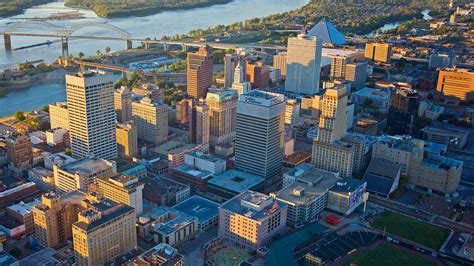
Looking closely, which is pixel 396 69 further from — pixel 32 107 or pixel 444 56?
pixel 32 107

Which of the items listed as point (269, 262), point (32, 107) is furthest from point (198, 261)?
point (32, 107)

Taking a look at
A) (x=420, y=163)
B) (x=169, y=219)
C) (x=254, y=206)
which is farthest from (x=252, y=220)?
(x=420, y=163)

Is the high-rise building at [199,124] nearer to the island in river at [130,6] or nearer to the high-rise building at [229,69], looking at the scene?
the high-rise building at [229,69]

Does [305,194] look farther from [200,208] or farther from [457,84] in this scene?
[457,84]

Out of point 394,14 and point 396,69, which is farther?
point 394,14

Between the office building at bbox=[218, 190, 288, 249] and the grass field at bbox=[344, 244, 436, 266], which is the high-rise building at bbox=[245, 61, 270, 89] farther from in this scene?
the grass field at bbox=[344, 244, 436, 266]

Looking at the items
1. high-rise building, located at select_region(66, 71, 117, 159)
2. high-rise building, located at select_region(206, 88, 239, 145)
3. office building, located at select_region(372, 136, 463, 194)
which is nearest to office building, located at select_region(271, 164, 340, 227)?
office building, located at select_region(372, 136, 463, 194)

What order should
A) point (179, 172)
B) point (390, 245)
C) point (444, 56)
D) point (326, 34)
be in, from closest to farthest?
1. point (390, 245)
2. point (179, 172)
3. point (444, 56)
4. point (326, 34)
